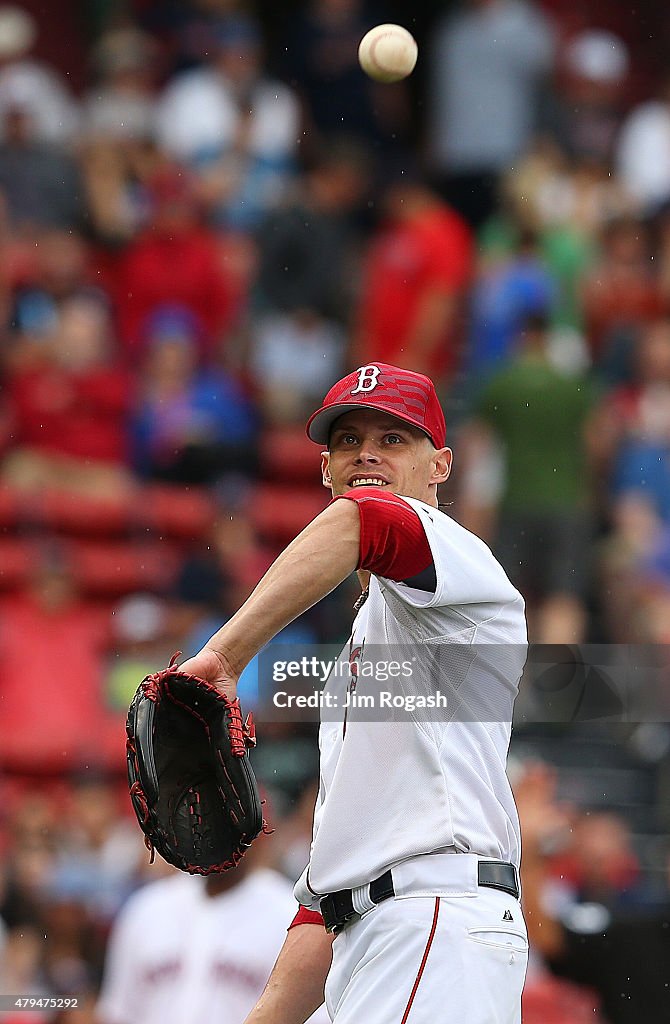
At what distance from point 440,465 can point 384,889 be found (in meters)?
0.89

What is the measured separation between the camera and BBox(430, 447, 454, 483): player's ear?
334 cm

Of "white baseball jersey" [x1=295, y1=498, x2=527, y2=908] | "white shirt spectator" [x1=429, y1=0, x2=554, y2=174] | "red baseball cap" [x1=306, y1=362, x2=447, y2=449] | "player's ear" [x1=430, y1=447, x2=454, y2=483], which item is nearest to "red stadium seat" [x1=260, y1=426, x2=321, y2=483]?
"white shirt spectator" [x1=429, y1=0, x2=554, y2=174]

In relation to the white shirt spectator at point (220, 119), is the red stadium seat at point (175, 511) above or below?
below

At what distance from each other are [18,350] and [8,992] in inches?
159

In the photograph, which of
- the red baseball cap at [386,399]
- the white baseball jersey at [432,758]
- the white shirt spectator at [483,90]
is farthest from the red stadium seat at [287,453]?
the white baseball jersey at [432,758]

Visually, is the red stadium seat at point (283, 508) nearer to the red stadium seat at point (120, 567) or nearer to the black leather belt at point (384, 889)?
the red stadium seat at point (120, 567)

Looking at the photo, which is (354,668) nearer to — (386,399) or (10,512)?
(386,399)

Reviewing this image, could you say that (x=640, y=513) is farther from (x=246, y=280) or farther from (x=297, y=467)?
(x=246, y=280)

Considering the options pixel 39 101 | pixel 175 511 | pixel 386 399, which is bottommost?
pixel 386 399

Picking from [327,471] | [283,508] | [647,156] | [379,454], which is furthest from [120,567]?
[379,454]

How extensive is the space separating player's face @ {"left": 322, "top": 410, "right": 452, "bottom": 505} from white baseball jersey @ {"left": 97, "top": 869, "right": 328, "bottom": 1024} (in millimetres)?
1889

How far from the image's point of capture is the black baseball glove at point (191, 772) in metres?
2.66

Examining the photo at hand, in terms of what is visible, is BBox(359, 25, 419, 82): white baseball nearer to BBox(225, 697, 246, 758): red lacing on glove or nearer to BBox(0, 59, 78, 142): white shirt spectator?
BBox(225, 697, 246, 758): red lacing on glove

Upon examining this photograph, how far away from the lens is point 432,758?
2963 mm
